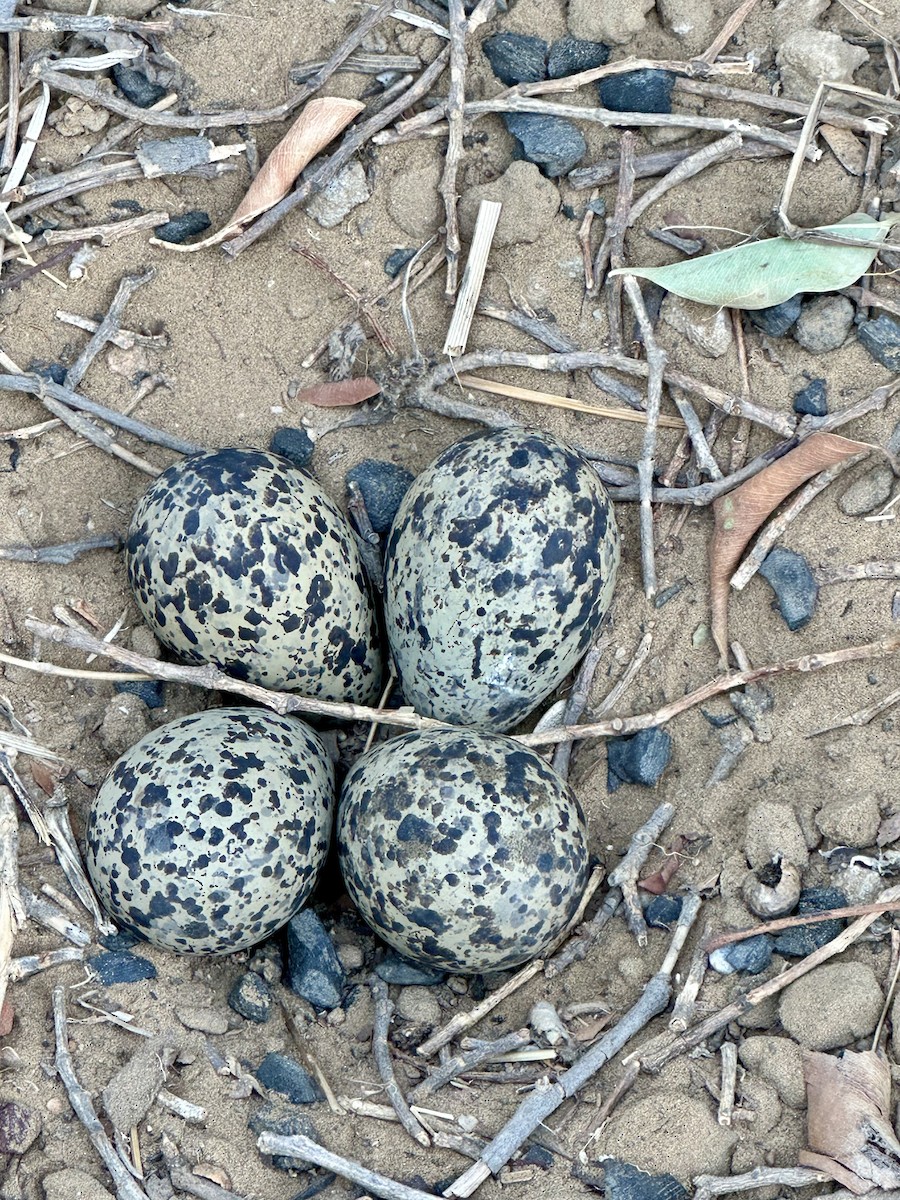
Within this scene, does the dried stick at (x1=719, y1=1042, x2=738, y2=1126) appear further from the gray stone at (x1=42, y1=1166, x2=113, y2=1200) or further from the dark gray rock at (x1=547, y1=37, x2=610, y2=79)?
the dark gray rock at (x1=547, y1=37, x2=610, y2=79)

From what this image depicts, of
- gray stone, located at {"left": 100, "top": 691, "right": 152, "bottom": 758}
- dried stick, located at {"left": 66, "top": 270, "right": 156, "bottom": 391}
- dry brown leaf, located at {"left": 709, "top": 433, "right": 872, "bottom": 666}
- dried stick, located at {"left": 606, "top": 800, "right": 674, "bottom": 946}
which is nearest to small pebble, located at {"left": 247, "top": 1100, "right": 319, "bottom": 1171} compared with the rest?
dried stick, located at {"left": 606, "top": 800, "right": 674, "bottom": 946}

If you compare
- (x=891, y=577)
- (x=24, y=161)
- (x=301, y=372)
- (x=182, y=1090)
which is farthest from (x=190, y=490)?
(x=891, y=577)

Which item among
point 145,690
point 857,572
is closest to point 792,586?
point 857,572

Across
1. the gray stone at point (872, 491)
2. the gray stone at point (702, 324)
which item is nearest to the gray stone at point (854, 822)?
the gray stone at point (872, 491)

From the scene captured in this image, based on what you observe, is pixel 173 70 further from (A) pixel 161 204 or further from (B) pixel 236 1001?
(B) pixel 236 1001

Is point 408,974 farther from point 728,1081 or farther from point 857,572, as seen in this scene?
point 857,572
